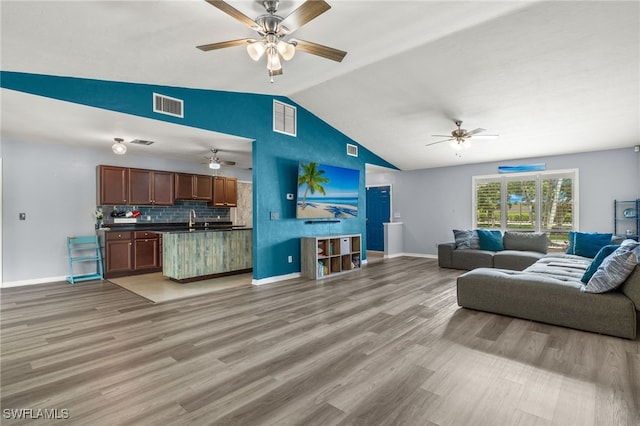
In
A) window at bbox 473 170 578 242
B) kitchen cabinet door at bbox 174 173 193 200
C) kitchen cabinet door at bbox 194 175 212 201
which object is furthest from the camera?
kitchen cabinet door at bbox 194 175 212 201

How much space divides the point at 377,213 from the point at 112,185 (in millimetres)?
6890

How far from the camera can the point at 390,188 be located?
9.46 m

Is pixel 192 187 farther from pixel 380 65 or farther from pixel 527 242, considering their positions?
pixel 527 242

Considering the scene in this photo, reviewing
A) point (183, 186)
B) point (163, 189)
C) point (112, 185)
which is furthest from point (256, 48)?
point (183, 186)

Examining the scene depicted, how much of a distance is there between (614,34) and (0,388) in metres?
6.38

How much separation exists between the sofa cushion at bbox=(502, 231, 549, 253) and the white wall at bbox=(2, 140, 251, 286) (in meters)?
8.25

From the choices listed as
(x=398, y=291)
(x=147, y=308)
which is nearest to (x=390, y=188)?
(x=398, y=291)

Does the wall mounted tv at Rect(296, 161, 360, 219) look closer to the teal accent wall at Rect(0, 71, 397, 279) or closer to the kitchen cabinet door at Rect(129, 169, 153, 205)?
the teal accent wall at Rect(0, 71, 397, 279)

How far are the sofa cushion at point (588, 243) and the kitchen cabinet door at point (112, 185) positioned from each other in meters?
8.67

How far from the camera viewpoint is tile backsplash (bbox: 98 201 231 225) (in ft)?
21.7

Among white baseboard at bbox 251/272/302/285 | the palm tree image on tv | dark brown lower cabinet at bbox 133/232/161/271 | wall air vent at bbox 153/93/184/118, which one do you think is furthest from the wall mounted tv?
dark brown lower cabinet at bbox 133/232/161/271

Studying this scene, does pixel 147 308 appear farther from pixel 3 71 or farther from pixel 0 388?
pixel 3 71

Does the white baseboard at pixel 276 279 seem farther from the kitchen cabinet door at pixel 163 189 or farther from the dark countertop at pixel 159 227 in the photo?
the kitchen cabinet door at pixel 163 189

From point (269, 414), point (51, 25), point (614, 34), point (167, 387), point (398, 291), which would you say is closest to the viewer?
point (269, 414)
